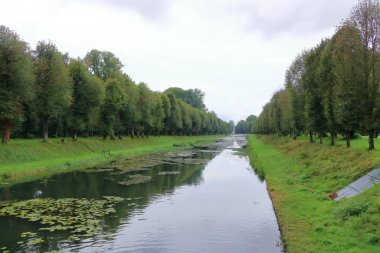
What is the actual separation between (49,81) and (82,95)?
11482 mm

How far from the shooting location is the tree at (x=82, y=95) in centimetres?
7131

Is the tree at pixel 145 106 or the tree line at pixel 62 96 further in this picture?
the tree at pixel 145 106

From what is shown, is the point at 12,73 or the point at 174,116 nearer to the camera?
the point at 12,73

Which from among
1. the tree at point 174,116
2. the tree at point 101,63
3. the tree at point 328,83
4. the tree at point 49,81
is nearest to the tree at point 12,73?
the tree at point 49,81

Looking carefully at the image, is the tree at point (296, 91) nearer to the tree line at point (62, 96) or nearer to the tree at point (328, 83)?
the tree at point (328, 83)

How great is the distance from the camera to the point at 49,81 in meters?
60.5

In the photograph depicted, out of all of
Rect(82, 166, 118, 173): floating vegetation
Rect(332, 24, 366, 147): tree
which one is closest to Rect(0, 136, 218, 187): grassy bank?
Rect(82, 166, 118, 173): floating vegetation

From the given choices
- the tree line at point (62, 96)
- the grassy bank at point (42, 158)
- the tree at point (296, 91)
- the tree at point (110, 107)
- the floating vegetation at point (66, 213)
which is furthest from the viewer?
the tree at point (110, 107)

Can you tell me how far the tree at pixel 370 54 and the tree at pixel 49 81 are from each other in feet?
144

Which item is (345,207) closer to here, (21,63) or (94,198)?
(94,198)

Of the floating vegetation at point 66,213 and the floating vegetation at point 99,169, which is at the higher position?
the floating vegetation at point 99,169

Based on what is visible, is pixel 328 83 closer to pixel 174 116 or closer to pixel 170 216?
pixel 170 216

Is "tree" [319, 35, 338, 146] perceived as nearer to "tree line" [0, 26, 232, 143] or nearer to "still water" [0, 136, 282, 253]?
"still water" [0, 136, 282, 253]

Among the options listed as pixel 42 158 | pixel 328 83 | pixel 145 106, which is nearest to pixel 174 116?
pixel 145 106
